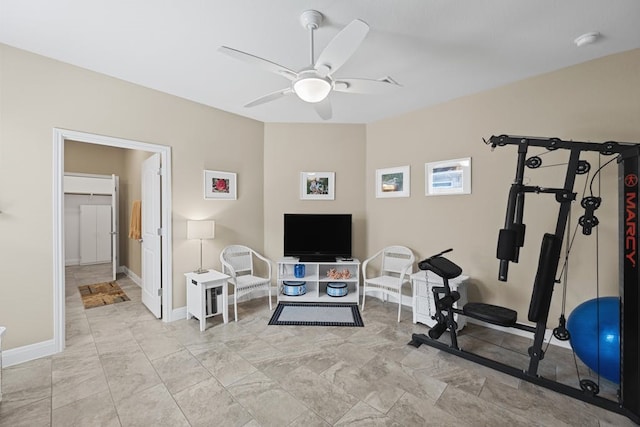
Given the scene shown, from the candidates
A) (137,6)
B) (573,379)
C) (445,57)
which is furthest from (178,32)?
(573,379)

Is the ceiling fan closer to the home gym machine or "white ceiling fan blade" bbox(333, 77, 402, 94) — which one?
"white ceiling fan blade" bbox(333, 77, 402, 94)

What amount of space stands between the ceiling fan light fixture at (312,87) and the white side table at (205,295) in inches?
93.0

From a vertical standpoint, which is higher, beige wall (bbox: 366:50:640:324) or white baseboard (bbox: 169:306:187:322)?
beige wall (bbox: 366:50:640:324)

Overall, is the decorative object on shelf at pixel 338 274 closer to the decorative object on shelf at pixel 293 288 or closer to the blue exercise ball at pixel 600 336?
the decorative object on shelf at pixel 293 288

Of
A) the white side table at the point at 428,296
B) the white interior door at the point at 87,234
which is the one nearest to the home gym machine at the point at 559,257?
the white side table at the point at 428,296

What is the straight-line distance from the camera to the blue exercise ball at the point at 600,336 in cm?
204

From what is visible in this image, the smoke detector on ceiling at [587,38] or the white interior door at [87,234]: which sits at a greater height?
the smoke detector on ceiling at [587,38]

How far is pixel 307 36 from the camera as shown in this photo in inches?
88.8

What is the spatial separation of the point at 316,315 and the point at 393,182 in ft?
7.33

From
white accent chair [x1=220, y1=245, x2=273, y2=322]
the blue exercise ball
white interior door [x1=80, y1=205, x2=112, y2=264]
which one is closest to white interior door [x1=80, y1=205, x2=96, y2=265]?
white interior door [x1=80, y1=205, x2=112, y2=264]

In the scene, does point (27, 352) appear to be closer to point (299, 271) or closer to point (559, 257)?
point (299, 271)

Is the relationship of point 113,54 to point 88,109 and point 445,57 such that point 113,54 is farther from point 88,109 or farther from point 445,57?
point 445,57

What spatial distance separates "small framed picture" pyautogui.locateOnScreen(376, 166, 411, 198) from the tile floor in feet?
6.19

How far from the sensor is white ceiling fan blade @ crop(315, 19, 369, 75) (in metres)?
1.57
